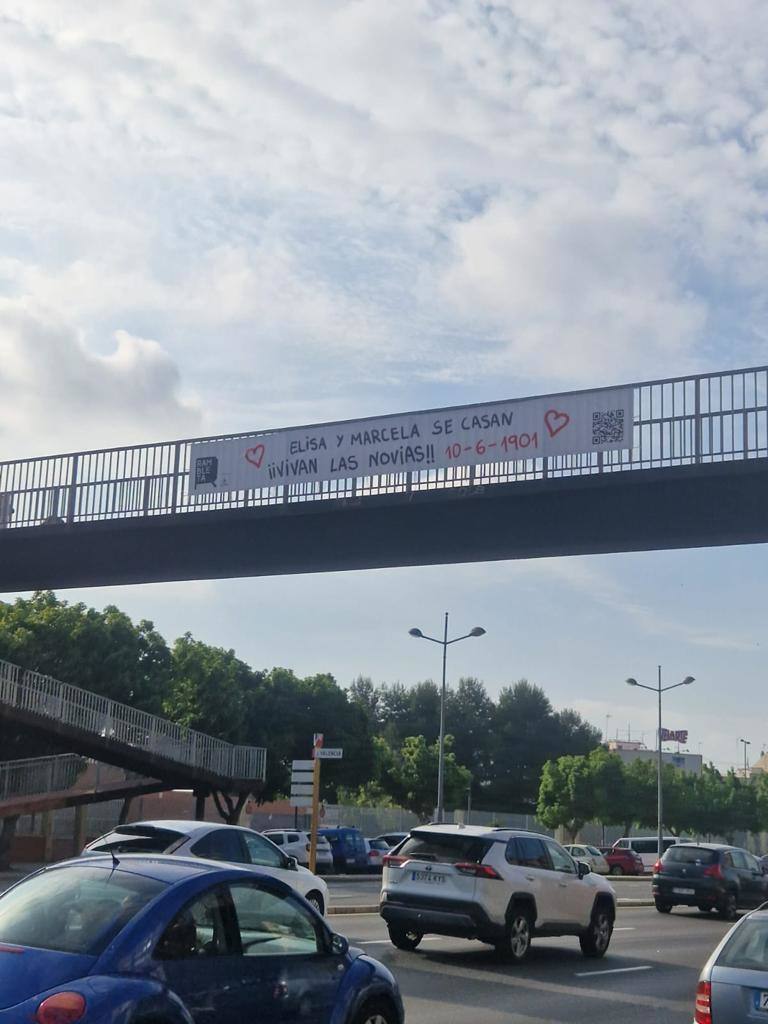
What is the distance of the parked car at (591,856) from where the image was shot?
46.7 m

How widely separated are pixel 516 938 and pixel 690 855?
12762 millimetres

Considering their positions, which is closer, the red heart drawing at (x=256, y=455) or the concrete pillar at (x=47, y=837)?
the red heart drawing at (x=256, y=455)

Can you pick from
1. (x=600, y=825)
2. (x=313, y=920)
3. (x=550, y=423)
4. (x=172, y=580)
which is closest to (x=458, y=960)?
(x=313, y=920)

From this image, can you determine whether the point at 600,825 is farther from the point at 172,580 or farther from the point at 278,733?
the point at 172,580

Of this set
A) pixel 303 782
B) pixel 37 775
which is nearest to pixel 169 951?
pixel 303 782

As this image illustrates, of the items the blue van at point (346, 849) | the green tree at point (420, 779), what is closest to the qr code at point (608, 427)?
the blue van at point (346, 849)

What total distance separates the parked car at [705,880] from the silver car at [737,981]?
19.4m

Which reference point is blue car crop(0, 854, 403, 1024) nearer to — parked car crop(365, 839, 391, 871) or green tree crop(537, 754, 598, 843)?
parked car crop(365, 839, 391, 871)

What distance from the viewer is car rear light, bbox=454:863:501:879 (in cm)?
1518

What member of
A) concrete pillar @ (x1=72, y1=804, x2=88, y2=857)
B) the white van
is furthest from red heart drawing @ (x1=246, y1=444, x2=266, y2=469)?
the white van

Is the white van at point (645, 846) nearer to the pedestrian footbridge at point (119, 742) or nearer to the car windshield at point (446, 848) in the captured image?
the pedestrian footbridge at point (119, 742)

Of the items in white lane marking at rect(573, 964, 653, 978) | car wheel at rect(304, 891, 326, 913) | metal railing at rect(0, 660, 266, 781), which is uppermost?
metal railing at rect(0, 660, 266, 781)

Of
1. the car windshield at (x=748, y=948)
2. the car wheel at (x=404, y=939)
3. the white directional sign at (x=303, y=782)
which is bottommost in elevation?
the car wheel at (x=404, y=939)

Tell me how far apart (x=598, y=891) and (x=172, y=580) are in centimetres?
1564
